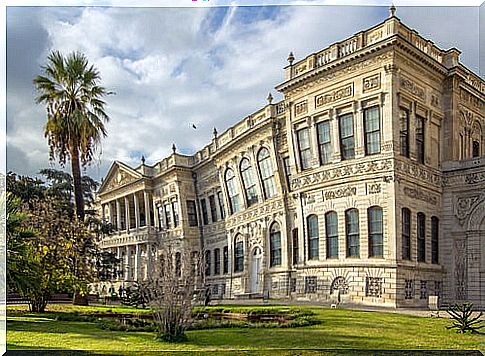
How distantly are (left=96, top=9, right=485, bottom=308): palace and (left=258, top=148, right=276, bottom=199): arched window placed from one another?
0.07ft

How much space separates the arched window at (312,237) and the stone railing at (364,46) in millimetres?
1911

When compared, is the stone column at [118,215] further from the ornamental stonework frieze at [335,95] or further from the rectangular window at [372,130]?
the rectangular window at [372,130]

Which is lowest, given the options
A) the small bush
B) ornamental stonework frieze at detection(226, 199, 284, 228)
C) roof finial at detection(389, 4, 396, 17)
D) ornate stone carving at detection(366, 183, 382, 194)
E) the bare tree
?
the small bush

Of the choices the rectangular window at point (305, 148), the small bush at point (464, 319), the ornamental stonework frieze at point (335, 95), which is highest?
the ornamental stonework frieze at point (335, 95)

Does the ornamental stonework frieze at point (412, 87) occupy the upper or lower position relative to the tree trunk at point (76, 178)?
upper

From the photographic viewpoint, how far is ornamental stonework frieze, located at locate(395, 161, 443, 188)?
313 inches

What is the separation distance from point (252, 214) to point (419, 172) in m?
2.29

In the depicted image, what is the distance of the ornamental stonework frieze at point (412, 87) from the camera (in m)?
7.91

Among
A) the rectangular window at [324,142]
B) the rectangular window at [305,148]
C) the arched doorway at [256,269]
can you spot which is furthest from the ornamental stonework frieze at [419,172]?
the arched doorway at [256,269]

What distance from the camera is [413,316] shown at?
7602 mm

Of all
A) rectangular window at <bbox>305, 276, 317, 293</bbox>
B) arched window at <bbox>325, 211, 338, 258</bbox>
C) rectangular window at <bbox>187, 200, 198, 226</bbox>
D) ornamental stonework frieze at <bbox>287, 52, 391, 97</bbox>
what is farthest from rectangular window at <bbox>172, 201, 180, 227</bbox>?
ornamental stonework frieze at <bbox>287, 52, 391, 97</bbox>

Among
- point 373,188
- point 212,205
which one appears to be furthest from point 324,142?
point 212,205

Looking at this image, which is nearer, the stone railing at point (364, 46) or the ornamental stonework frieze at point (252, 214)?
the stone railing at point (364, 46)

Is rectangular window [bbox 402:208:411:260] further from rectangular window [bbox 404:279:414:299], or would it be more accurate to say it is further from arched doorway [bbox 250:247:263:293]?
arched doorway [bbox 250:247:263:293]
